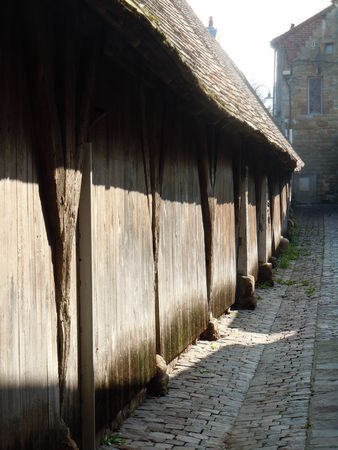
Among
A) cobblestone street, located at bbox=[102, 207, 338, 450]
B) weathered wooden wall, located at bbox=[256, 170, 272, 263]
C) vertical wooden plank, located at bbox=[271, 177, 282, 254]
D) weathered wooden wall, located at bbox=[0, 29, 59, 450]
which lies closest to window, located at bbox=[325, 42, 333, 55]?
vertical wooden plank, located at bbox=[271, 177, 282, 254]

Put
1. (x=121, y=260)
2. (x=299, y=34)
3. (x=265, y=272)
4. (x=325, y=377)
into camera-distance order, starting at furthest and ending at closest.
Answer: (x=299, y=34)
(x=265, y=272)
(x=325, y=377)
(x=121, y=260)

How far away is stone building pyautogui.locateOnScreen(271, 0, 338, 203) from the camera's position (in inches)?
1163

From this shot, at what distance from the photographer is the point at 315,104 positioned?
97.2 ft

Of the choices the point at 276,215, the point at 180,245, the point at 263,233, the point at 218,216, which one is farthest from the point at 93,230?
the point at 276,215

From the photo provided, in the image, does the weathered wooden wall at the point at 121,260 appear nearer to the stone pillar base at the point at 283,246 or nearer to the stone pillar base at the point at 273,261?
the stone pillar base at the point at 273,261

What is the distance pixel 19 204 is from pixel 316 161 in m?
27.7

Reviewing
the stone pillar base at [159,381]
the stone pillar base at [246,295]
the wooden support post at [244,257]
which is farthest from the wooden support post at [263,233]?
the stone pillar base at [159,381]

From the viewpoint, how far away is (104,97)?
4660 millimetres

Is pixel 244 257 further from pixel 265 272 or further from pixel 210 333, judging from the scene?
pixel 210 333

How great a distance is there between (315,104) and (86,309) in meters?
27.0

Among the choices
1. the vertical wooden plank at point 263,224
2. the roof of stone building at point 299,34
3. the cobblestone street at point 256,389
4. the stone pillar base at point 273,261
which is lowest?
the cobblestone street at point 256,389

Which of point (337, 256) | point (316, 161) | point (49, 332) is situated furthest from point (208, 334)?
point (316, 161)

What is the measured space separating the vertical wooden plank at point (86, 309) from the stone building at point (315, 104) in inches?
1038

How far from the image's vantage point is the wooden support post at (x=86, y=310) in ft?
13.7
